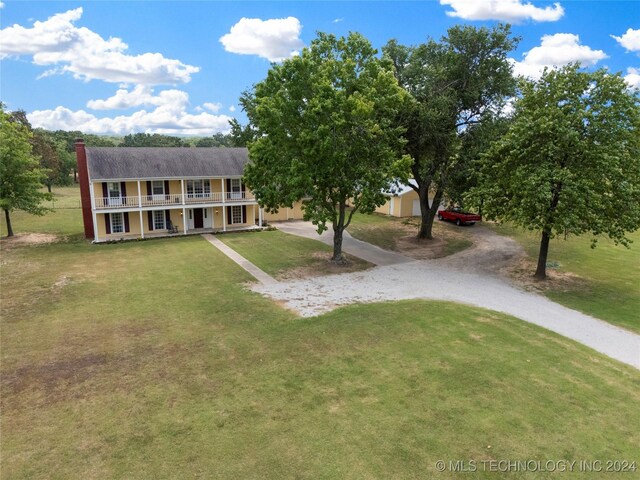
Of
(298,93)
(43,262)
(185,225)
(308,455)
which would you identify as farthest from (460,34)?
(43,262)

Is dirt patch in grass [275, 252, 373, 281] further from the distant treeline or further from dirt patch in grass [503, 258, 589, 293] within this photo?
the distant treeline

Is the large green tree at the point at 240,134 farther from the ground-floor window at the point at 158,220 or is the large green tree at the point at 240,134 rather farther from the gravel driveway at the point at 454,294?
the gravel driveway at the point at 454,294

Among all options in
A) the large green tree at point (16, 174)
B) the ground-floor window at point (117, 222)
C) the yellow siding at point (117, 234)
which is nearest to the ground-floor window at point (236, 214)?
the yellow siding at point (117, 234)

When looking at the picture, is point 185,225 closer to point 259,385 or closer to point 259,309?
point 259,309

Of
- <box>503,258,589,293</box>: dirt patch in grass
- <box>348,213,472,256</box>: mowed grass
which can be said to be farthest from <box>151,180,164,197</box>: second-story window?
<box>503,258,589,293</box>: dirt patch in grass

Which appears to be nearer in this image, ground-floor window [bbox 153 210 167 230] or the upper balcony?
the upper balcony

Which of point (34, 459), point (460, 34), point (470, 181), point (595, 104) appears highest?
point (460, 34)

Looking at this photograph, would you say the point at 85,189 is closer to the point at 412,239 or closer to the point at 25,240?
the point at 25,240

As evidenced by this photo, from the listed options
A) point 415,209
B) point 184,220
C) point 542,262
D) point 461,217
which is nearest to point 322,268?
point 542,262
